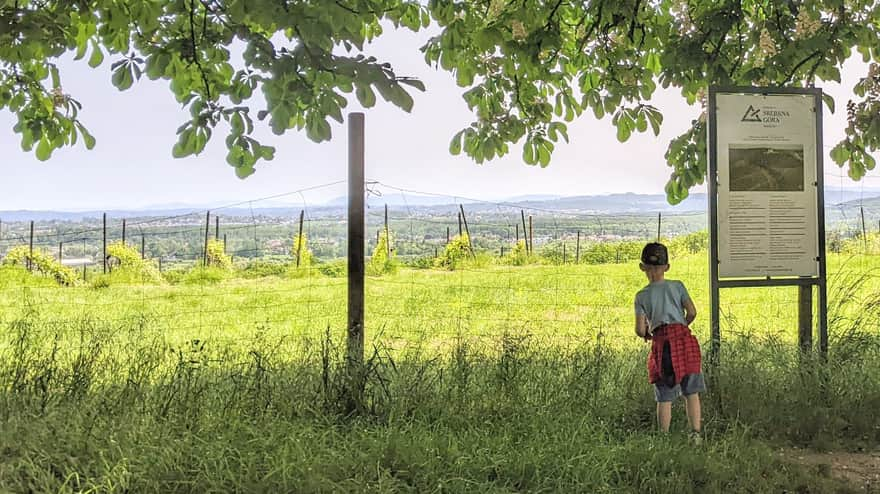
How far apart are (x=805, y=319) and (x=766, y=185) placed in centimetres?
119

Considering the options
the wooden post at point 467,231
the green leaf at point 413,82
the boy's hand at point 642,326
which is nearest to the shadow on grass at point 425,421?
the boy's hand at point 642,326

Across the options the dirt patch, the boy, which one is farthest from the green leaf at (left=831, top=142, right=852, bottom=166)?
the boy

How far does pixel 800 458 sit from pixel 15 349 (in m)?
5.47

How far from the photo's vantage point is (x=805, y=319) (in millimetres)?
5254

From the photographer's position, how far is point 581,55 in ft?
20.2

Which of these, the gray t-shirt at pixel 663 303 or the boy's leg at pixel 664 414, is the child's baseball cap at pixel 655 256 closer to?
the gray t-shirt at pixel 663 303

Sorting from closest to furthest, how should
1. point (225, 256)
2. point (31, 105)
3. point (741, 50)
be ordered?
point (31, 105) < point (741, 50) < point (225, 256)

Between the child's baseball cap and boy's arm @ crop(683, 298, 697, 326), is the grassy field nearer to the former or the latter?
boy's arm @ crop(683, 298, 697, 326)

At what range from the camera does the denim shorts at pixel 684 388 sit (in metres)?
4.00

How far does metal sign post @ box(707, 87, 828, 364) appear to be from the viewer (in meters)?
5.01

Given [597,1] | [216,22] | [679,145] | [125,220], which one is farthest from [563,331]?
[125,220]

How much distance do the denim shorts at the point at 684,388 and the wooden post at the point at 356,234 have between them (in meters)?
2.05

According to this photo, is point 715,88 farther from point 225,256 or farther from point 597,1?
point 225,256

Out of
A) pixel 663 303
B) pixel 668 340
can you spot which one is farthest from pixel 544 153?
pixel 668 340
